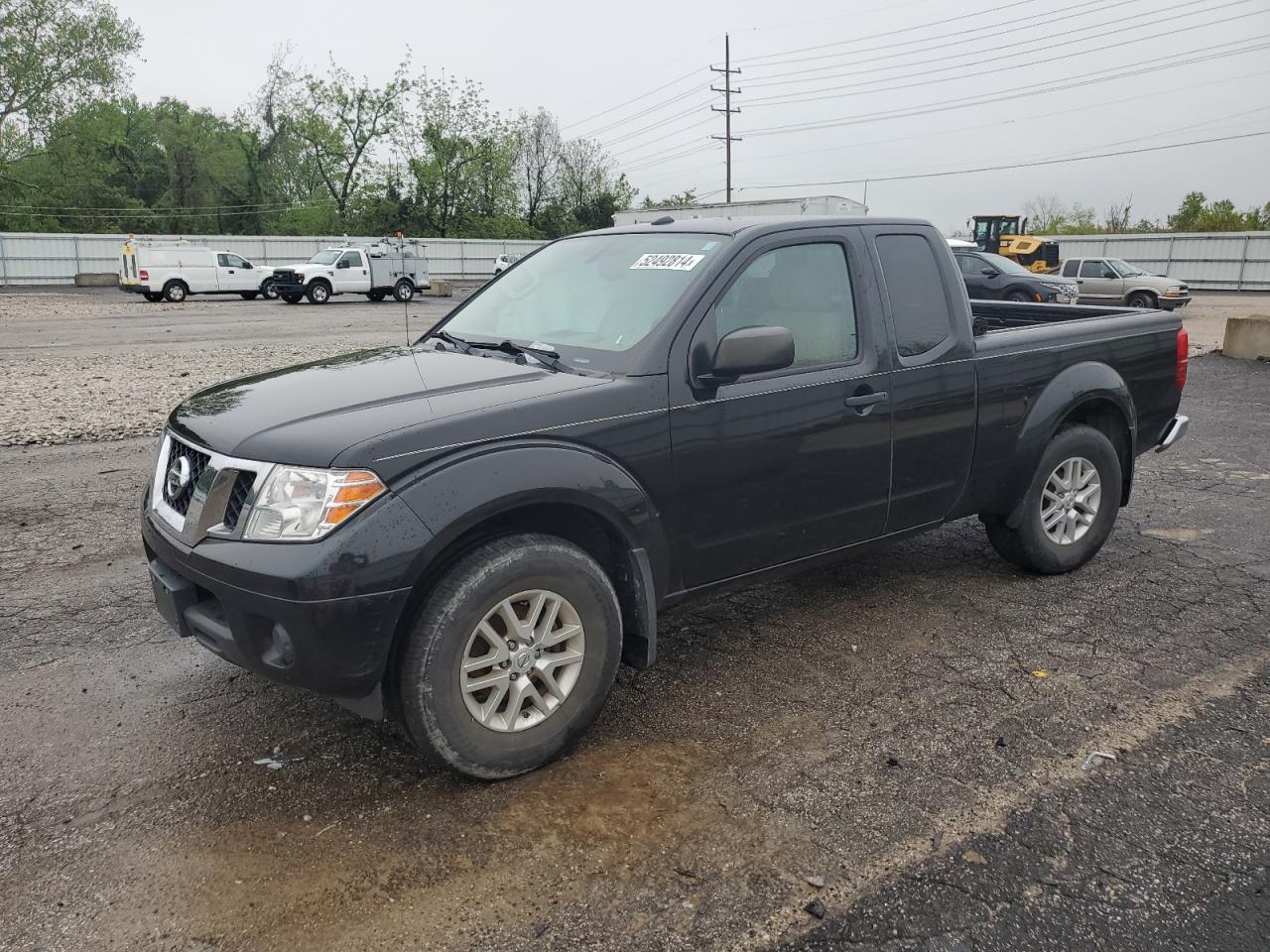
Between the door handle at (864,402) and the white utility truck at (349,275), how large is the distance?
1177 inches

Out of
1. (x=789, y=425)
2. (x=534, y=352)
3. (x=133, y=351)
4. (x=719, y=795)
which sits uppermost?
(x=534, y=352)

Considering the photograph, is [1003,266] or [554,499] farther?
[1003,266]

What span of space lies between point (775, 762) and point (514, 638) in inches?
39.1

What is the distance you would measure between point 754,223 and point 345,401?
6.08ft

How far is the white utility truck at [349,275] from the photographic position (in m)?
32.8

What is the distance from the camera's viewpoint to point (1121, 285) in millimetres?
28891

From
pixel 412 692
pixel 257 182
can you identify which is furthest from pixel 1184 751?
pixel 257 182

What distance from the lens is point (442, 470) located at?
2990 millimetres

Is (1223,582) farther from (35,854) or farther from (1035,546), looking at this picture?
(35,854)

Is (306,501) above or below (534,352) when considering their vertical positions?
below

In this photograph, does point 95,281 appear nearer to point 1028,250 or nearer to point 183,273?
point 183,273

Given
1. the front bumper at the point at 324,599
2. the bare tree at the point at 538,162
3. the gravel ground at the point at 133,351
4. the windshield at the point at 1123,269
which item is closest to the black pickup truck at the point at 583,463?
the front bumper at the point at 324,599

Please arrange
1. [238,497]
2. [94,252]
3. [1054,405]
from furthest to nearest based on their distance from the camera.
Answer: [94,252], [1054,405], [238,497]

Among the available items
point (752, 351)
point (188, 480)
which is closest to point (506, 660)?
point (188, 480)
